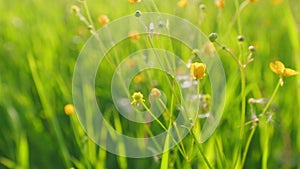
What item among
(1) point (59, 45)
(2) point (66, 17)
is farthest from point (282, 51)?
(2) point (66, 17)

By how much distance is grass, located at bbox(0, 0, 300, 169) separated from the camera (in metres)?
0.85

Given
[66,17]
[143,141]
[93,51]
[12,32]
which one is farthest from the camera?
[66,17]

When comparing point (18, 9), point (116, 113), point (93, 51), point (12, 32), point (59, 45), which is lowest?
point (116, 113)

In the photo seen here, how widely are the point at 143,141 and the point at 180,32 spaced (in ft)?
1.40

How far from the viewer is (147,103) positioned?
112 centimetres

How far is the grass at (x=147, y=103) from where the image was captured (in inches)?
33.7

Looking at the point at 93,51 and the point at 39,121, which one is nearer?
the point at 39,121

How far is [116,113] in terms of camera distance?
3.70 feet

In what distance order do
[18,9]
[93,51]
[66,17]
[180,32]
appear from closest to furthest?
1. [180,32]
2. [93,51]
3. [66,17]
4. [18,9]

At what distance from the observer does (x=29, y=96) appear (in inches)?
53.6

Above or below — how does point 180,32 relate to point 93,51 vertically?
below

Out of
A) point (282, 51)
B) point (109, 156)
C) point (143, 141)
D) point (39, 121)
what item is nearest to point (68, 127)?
point (39, 121)

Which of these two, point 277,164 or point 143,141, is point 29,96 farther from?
point 277,164

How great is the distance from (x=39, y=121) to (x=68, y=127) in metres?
0.08
